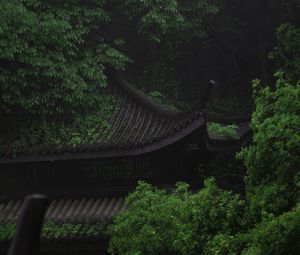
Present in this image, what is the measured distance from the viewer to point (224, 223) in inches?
329

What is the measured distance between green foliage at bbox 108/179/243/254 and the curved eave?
120 inches

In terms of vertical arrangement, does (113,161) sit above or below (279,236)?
above

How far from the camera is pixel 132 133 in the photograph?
582 inches

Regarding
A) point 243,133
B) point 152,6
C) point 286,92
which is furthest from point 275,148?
point 152,6

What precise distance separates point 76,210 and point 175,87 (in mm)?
10153

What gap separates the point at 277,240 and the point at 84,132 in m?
9.09

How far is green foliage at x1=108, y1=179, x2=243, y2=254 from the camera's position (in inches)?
334

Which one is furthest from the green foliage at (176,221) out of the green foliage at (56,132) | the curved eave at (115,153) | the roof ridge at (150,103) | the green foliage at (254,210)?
the green foliage at (56,132)

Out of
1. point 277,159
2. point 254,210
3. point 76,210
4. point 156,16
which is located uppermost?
point 156,16

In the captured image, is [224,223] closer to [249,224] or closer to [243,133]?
[249,224]

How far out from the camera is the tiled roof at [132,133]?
538 inches

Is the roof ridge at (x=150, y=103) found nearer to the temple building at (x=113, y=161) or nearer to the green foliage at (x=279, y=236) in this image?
the temple building at (x=113, y=161)

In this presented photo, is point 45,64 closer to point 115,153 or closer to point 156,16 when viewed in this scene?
point 115,153

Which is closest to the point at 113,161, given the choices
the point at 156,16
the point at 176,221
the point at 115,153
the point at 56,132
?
the point at 115,153
